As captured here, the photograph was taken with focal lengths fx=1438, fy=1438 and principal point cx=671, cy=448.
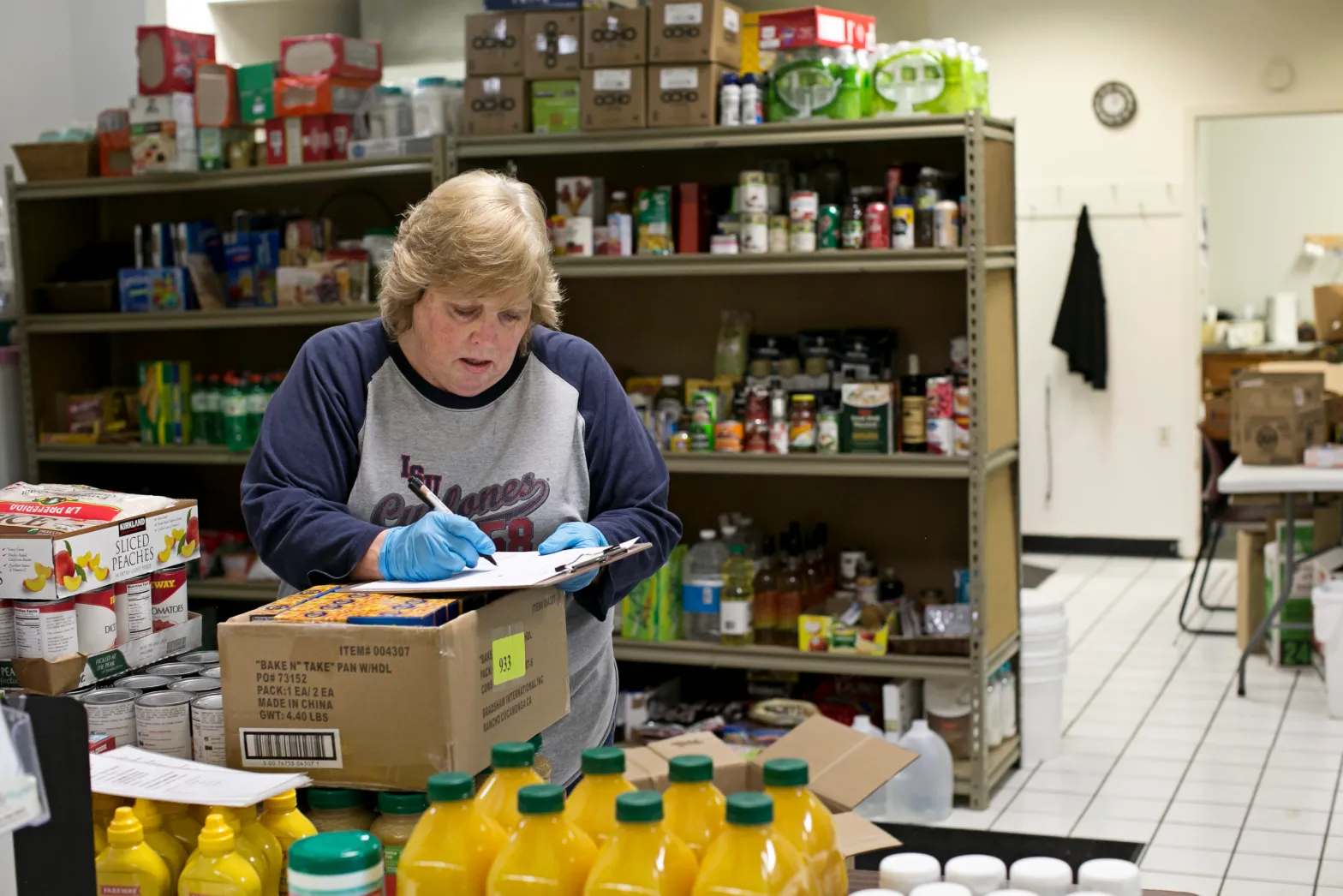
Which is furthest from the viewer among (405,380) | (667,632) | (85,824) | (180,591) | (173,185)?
(173,185)

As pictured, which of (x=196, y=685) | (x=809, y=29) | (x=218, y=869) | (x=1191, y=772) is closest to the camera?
(x=218, y=869)

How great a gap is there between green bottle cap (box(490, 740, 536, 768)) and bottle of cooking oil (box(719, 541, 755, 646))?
3.32 metres

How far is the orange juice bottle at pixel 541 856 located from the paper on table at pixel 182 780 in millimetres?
354

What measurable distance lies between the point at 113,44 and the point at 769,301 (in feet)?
10.0

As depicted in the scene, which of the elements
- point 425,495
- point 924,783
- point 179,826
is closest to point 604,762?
point 179,826

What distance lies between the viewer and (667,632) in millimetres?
4836

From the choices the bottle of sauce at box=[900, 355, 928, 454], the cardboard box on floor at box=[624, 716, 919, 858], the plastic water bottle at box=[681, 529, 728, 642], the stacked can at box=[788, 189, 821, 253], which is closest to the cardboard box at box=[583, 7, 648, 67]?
the stacked can at box=[788, 189, 821, 253]

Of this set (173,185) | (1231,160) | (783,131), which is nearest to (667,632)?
(783,131)

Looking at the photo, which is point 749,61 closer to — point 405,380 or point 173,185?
point 173,185

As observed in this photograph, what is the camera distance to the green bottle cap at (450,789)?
1292mm

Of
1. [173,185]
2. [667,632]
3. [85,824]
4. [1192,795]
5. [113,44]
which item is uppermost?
[113,44]

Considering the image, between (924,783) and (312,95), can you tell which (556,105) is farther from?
(924,783)

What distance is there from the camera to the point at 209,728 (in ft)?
5.60

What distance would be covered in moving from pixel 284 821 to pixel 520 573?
414 millimetres
